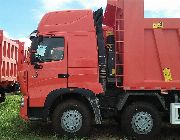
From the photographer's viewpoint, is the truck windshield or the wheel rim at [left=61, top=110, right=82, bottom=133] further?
the truck windshield

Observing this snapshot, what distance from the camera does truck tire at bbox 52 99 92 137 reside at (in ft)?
30.2

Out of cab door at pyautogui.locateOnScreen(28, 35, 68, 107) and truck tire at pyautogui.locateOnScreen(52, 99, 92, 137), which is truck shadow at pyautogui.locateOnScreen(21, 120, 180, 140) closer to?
truck tire at pyautogui.locateOnScreen(52, 99, 92, 137)

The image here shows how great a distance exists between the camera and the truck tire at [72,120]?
9211mm

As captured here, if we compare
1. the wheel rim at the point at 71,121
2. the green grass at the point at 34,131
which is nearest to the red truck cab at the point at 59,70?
the wheel rim at the point at 71,121

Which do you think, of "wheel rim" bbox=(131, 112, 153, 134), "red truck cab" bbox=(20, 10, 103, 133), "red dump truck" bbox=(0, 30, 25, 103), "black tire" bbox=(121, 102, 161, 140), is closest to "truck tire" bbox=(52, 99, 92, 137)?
"red truck cab" bbox=(20, 10, 103, 133)

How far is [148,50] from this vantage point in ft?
30.9

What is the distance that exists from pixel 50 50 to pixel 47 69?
0.46 metres

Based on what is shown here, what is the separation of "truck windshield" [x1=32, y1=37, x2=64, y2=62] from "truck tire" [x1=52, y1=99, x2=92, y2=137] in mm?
1166

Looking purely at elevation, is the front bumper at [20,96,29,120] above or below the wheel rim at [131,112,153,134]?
above

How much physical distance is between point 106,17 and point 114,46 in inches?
45.5

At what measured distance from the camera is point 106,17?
1059 centimetres

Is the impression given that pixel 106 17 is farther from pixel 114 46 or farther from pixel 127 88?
pixel 127 88

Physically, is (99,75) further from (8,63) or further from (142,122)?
(8,63)

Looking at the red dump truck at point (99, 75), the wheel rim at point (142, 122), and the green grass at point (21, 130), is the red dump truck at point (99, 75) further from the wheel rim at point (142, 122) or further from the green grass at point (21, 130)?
the green grass at point (21, 130)
